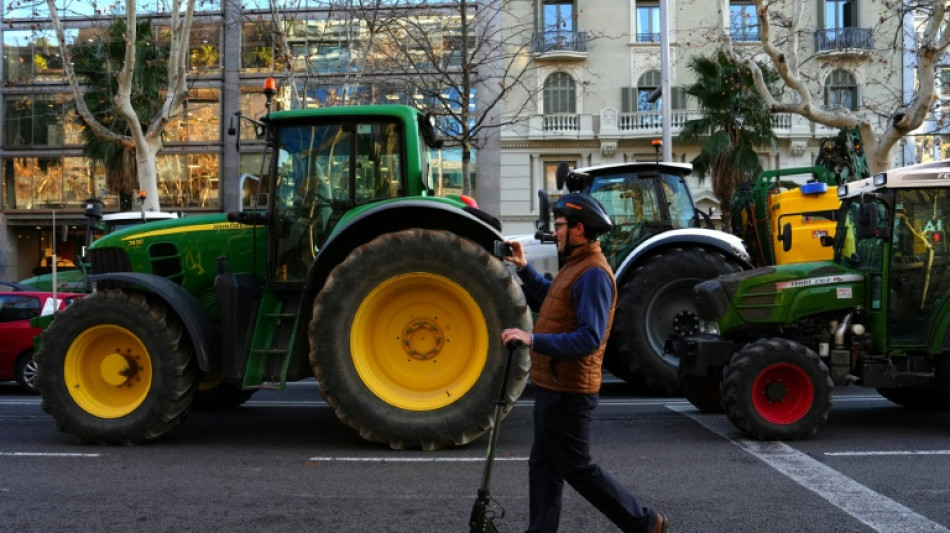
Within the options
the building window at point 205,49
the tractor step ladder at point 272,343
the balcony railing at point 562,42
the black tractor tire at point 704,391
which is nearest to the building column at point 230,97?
the building window at point 205,49

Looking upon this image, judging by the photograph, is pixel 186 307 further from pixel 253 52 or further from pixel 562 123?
pixel 253 52

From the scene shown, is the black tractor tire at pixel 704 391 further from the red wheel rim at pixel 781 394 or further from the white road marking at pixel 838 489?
the red wheel rim at pixel 781 394

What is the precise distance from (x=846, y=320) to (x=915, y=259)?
847 mm

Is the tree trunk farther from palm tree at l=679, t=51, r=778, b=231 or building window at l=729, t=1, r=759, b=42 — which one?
building window at l=729, t=1, r=759, b=42

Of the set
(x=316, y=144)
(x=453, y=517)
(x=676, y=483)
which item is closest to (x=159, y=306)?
(x=316, y=144)

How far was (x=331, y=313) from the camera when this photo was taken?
7.24 m

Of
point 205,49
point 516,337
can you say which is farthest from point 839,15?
point 516,337

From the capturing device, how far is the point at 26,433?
825cm

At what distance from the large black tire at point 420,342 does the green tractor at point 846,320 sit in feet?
6.95

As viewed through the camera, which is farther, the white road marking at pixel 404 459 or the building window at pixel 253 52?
the building window at pixel 253 52

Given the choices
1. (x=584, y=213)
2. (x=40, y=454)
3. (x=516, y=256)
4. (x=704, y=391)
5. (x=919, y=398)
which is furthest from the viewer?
(x=919, y=398)

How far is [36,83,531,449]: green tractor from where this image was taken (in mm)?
7250

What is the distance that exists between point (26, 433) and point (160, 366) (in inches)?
77.9

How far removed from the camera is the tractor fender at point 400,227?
7375 mm
